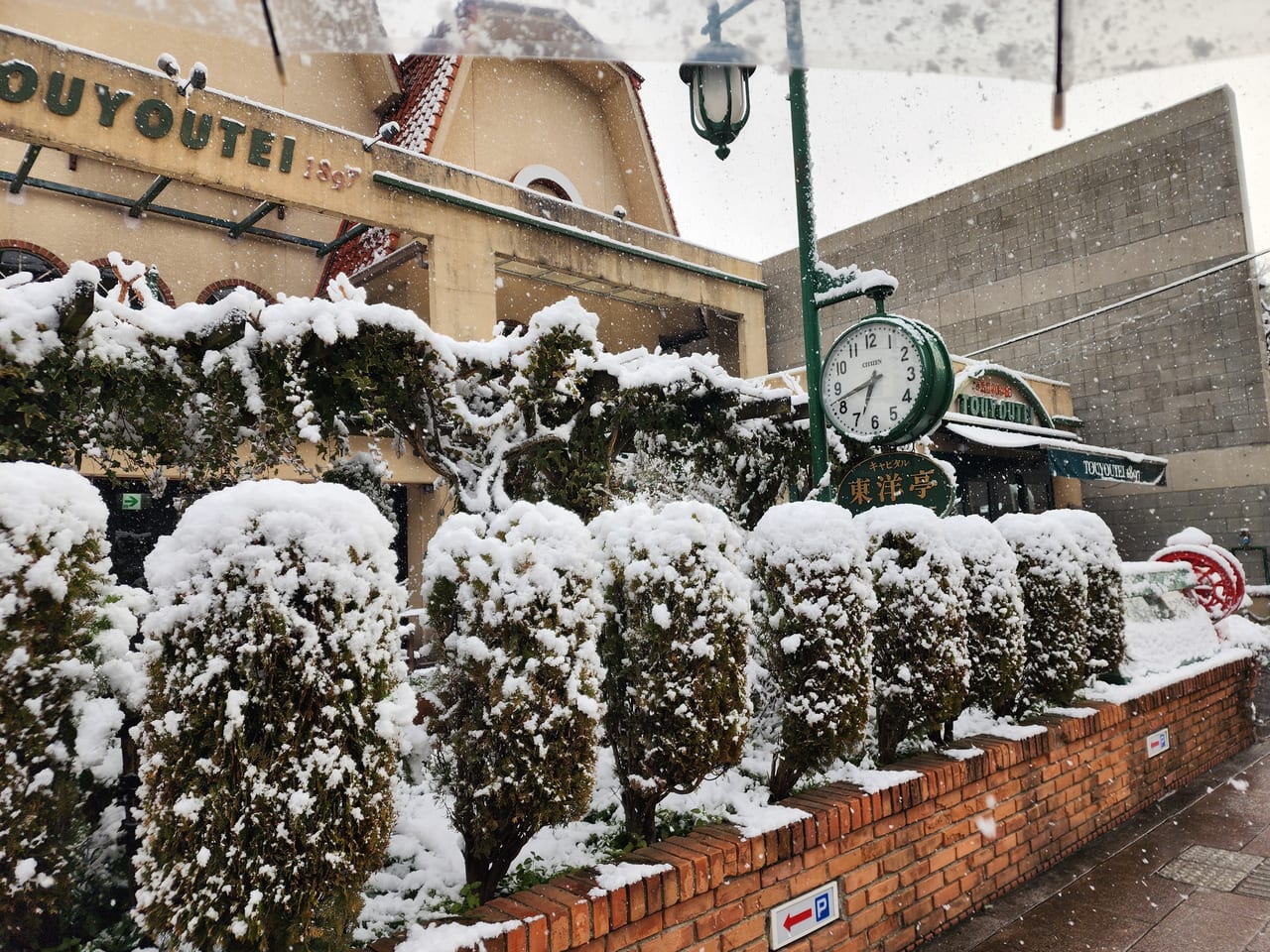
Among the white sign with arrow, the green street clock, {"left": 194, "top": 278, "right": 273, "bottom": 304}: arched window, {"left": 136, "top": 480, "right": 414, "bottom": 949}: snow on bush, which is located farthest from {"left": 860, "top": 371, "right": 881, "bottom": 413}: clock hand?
{"left": 194, "top": 278, "right": 273, "bottom": 304}: arched window

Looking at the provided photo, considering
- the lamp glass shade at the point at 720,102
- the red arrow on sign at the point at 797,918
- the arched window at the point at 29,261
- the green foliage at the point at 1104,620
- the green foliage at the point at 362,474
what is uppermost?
the arched window at the point at 29,261

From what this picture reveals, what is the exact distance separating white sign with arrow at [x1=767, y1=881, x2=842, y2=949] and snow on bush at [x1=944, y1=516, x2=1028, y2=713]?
1638mm

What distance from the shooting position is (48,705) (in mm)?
2303

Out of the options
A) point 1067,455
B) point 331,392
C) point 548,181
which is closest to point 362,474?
point 331,392

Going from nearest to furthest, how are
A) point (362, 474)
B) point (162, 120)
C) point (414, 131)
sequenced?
point (362, 474) → point (162, 120) → point (414, 131)

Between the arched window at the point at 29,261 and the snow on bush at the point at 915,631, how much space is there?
381 inches

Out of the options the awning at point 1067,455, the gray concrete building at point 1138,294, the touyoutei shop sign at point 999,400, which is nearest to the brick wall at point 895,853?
the awning at point 1067,455

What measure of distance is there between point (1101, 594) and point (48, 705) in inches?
236

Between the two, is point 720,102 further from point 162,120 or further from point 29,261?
point 29,261

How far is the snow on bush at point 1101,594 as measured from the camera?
217 inches

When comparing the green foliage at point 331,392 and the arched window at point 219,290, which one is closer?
the green foliage at point 331,392

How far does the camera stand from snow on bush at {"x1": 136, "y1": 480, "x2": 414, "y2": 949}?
2.13 m

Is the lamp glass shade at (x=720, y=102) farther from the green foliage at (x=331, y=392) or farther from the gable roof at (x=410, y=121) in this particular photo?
the gable roof at (x=410, y=121)

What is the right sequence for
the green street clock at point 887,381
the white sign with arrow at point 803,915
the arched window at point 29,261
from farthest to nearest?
the arched window at point 29,261
the green street clock at point 887,381
the white sign with arrow at point 803,915
